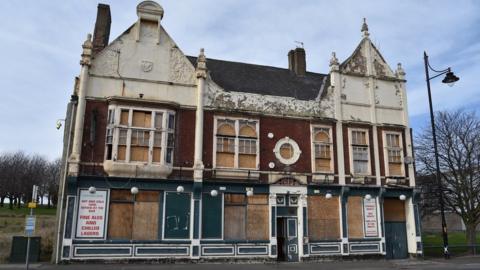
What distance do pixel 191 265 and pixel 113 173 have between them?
5367 millimetres

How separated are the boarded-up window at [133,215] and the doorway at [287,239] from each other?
639cm

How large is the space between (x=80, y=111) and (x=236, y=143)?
749 cm

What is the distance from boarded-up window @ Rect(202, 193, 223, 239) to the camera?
18.2m

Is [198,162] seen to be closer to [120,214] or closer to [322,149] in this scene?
[120,214]

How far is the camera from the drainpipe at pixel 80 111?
17.0m

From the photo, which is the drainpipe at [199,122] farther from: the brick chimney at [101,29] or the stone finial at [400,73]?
the stone finial at [400,73]

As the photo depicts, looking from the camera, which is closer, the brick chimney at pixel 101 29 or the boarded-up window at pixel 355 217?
the brick chimney at pixel 101 29

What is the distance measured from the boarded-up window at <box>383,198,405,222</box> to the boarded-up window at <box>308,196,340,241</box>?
329 centimetres

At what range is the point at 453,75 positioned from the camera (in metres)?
20.2

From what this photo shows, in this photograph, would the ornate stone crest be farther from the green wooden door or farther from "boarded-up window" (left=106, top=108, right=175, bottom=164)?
the green wooden door

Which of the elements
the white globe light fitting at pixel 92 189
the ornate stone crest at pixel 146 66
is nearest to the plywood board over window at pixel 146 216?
the white globe light fitting at pixel 92 189

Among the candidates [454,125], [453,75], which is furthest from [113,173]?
[454,125]

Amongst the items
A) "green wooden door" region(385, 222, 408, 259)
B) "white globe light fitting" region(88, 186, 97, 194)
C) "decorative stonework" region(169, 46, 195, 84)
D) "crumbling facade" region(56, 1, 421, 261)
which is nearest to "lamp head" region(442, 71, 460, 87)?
"crumbling facade" region(56, 1, 421, 261)

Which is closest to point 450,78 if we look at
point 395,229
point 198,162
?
point 395,229
